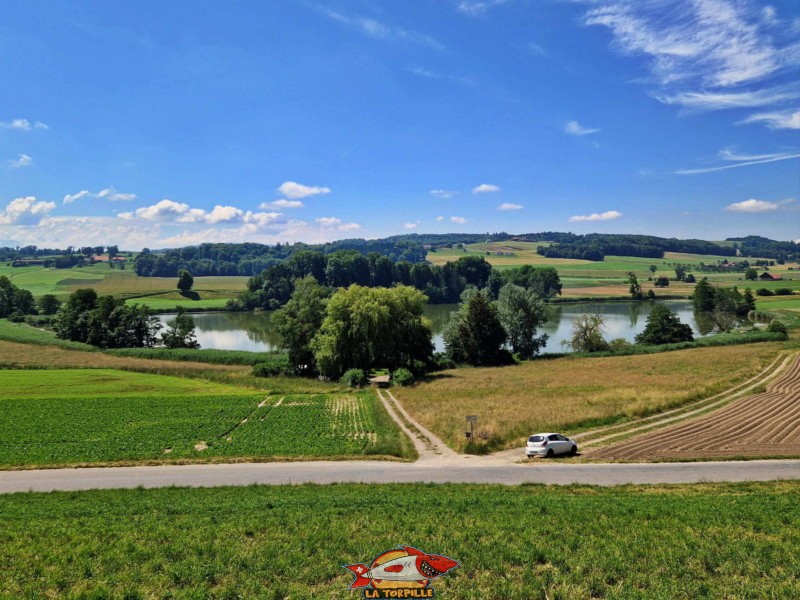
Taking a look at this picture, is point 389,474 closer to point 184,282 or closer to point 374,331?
point 374,331

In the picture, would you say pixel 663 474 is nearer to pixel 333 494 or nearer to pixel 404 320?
pixel 333 494

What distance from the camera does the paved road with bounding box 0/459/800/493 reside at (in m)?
19.4

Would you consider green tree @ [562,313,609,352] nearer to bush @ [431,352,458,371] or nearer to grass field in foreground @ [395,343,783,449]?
grass field in foreground @ [395,343,783,449]

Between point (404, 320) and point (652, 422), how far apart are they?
30.6 m

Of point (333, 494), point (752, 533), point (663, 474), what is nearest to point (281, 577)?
point (333, 494)

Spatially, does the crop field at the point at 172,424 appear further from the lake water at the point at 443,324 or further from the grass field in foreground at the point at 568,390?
the lake water at the point at 443,324

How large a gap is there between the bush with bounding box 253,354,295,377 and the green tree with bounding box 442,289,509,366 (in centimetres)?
2311

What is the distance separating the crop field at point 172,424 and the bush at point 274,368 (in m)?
8.96

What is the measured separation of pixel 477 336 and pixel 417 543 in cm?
5444

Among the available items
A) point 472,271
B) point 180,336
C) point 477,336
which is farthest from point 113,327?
point 472,271

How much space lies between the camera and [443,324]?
83.7 metres

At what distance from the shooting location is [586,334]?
235 feet

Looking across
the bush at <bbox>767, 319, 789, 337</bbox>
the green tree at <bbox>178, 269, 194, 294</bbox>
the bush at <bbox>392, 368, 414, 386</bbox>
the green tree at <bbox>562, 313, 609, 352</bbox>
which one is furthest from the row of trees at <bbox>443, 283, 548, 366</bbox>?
the green tree at <bbox>178, 269, 194, 294</bbox>

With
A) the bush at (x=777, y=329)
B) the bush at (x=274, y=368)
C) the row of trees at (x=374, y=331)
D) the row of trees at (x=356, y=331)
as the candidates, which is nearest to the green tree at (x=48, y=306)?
the bush at (x=274, y=368)
